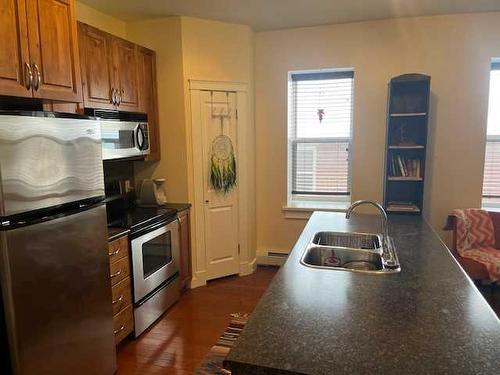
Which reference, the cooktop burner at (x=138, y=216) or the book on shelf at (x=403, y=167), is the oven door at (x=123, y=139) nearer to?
the cooktop burner at (x=138, y=216)

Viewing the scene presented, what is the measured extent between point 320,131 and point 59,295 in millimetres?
3038

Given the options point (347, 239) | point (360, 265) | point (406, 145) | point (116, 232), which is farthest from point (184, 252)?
point (406, 145)

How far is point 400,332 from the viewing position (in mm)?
1176

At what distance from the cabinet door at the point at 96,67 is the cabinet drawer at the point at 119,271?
113cm

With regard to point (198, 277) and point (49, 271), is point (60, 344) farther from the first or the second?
point (198, 277)

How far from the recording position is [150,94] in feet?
10.9

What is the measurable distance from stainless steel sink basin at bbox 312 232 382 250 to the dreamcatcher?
59.2 inches

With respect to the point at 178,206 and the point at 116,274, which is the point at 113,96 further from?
the point at 116,274

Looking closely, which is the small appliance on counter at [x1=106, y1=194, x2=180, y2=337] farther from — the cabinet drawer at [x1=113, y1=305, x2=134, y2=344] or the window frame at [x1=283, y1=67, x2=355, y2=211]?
the window frame at [x1=283, y1=67, x2=355, y2=211]

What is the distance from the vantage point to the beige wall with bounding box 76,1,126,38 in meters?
2.95

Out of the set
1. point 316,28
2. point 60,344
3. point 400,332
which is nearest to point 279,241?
point 316,28

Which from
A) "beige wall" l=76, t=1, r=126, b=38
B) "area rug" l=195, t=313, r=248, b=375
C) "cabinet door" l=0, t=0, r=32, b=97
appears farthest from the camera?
"beige wall" l=76, t=1, r=126, b=38

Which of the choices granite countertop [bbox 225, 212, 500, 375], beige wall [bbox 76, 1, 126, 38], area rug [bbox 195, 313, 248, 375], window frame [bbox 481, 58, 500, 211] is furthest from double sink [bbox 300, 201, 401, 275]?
beige wall [bbox 76, 1, 126, 38]

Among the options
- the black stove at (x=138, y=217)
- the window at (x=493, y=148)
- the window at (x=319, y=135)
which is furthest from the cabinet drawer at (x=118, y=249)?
the window at (x=493, y=148)
